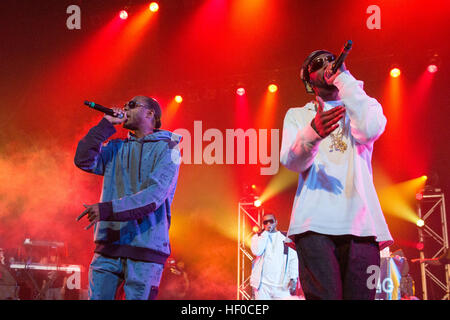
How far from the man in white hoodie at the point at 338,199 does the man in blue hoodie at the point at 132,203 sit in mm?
949

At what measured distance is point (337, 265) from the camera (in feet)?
7.08

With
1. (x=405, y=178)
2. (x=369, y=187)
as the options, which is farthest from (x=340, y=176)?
(x=405, y=178)

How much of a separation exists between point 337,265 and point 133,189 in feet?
4.84

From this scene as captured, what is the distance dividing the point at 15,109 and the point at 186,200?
568cm

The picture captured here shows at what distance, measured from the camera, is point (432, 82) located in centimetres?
1029

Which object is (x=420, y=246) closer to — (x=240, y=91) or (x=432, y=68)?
(x=432, y=68)

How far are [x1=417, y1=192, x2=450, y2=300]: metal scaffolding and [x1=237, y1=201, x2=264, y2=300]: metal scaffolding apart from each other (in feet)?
13.5

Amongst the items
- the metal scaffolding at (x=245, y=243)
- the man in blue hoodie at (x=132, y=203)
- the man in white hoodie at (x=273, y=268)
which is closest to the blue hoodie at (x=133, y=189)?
the man in blue hoodie at (x=132, y=203)

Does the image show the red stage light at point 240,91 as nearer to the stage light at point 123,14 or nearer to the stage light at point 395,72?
the stage light at point 123,14

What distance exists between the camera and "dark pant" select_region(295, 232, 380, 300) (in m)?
2.11

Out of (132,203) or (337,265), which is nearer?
(337,265)

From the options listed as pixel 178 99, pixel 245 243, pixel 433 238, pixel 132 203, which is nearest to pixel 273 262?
pixel 245 243

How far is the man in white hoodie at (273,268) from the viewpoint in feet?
26.7

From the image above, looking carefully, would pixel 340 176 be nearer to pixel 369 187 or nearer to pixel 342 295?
pixel 369 187
